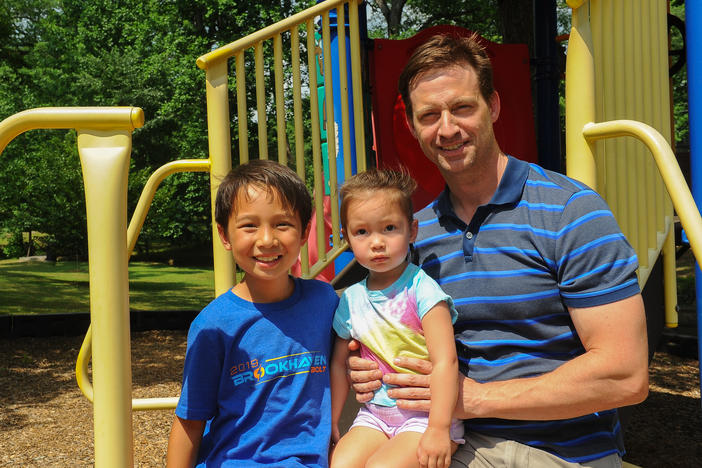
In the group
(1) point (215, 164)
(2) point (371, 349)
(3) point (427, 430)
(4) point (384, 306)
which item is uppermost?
(1) point (215, 164)

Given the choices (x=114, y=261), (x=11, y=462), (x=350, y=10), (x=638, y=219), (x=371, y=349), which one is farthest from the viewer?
(x=11, y=462)

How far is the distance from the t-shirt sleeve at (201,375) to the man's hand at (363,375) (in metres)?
0.33

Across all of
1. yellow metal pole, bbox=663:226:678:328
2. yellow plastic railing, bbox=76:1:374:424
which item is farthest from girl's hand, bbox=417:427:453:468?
yellow metal pole, bbox=663:226:678:328

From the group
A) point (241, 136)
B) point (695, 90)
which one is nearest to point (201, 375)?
point (241, 136)

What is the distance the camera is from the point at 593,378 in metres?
1.49

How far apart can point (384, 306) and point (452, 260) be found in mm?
209

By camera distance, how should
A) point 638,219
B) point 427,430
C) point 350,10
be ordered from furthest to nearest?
point 350,10 → point 638,219 → point 427,430

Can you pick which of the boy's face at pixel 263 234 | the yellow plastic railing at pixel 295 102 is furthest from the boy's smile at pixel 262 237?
the yellow plastic railing at pixel 295 102

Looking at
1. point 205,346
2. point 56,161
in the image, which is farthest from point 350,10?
point 56,161

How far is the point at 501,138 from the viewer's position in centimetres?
425

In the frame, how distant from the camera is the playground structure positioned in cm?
119

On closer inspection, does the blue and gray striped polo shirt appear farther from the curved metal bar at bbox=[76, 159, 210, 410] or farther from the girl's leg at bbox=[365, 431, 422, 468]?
the curved metal bar at bbox=[76, 159, 210, 410]

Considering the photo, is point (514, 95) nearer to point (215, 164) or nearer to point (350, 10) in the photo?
point (350, 10)

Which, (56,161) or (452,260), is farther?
(56,161)
